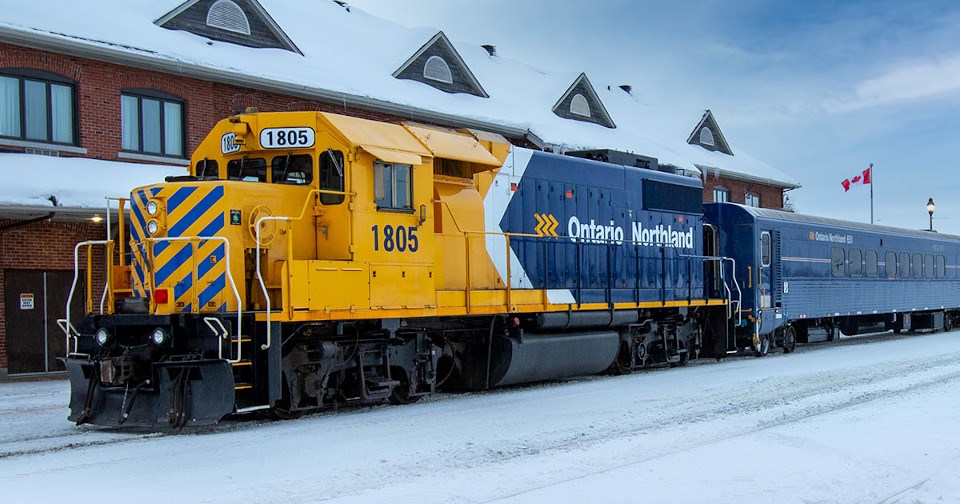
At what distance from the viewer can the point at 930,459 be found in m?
8.03

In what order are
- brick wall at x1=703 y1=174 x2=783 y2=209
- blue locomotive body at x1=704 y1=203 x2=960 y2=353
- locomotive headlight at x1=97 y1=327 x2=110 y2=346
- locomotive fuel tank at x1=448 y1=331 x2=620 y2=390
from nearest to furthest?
locomotive headlight at x1=97 y1=327 x2=110 y2=346
locomotive fuel tank at x1=448 y1=331 x2=620 y2=390
blue locomotive body at x1=704 y1=203 x2=960 y2=353
brick wall at x1=703 y1=174 x2=783 y2=209

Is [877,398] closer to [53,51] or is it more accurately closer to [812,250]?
[812,250]

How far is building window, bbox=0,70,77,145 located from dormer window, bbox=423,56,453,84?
10.8 m

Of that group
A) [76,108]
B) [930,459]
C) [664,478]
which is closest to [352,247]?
[664,478]

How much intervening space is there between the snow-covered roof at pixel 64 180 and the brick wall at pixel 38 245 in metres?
1.06

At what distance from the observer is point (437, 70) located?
90.2 feet

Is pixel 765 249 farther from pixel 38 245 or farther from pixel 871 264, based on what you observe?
pixel 38 245

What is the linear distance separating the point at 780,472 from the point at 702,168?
2797cm

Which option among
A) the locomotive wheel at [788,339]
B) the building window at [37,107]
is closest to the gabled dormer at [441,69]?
the building window at [37,107]

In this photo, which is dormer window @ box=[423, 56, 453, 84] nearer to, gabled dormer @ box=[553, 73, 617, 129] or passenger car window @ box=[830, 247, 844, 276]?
gabled dormer @ box=[553, 73, 617, 129]

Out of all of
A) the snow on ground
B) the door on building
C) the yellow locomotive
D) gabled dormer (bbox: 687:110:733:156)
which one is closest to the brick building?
the door on building

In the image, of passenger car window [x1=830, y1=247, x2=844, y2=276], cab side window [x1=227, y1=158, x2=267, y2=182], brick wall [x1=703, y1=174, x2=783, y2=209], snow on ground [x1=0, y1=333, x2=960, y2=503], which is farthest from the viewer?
brick wall [x1=703, y1=174, x2=783, y2=209]

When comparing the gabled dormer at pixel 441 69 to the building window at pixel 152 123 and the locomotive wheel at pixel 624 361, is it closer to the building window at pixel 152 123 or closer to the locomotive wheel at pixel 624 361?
the building window at pixel 152 123

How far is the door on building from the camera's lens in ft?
58.1
